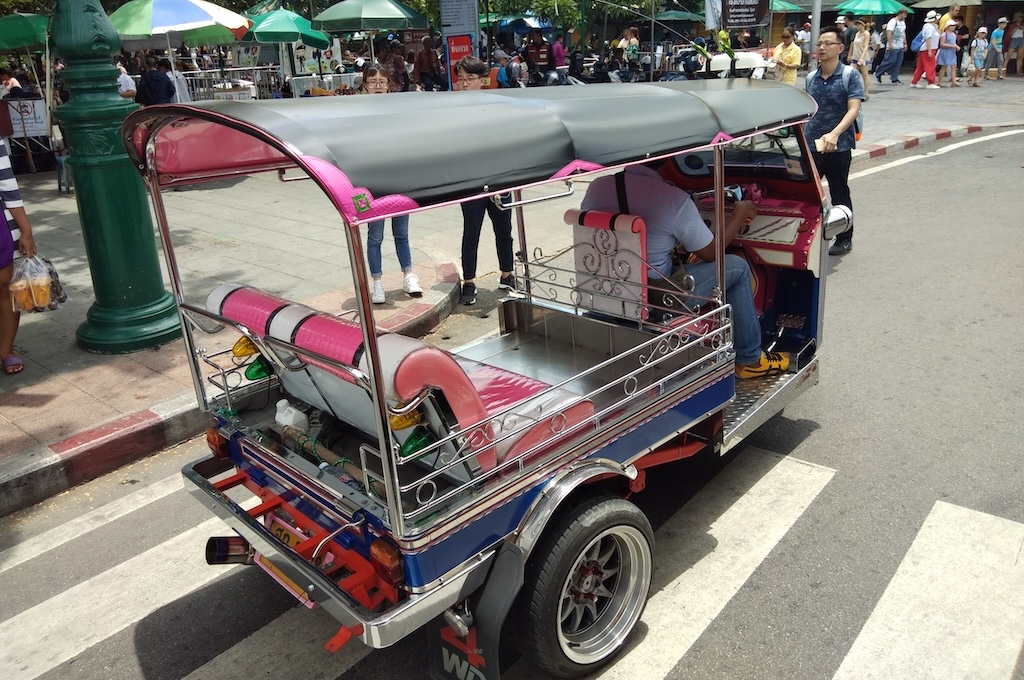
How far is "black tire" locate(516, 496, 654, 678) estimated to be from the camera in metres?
2.63

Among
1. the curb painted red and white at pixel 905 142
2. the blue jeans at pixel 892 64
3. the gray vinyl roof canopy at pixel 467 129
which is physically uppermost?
the blue jeans at pixel 892 64

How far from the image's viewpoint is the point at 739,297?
405 centimetres

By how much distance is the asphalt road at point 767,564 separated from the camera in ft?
9.71

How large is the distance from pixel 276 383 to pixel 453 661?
155 cm

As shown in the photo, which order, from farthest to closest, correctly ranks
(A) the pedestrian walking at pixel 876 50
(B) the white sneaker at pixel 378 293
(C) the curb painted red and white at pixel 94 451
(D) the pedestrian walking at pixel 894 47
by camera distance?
(A) the pedestrian walking at pixel 876 50 → (D) the pedestrian walking at pixel 894 47 → (B) the white sneaker at pixel 378 293 → (C) the curb painted red and white at pixel 94 451

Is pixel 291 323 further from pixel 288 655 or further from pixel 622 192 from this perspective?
pixel 622 192

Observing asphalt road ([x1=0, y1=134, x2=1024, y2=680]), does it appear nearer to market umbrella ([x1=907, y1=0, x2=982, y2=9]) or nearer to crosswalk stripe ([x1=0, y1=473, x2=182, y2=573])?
crosswalk stripe ([x1=0, y1=473, x2=182, y2=573])

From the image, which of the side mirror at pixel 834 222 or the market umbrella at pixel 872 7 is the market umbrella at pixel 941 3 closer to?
the market umbrella at pixel 872 7

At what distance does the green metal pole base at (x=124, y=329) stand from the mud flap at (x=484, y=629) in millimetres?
4045

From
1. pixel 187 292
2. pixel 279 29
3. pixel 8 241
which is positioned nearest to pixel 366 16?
pixel 279 29

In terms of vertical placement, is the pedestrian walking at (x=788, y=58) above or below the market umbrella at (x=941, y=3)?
below

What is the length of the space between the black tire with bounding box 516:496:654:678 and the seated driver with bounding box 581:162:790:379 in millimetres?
1338

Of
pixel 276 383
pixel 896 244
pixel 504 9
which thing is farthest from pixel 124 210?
pixel 504 9

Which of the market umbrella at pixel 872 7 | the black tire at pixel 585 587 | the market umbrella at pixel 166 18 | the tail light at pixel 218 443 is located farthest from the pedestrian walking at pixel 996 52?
the tail light at pixel 218 443
